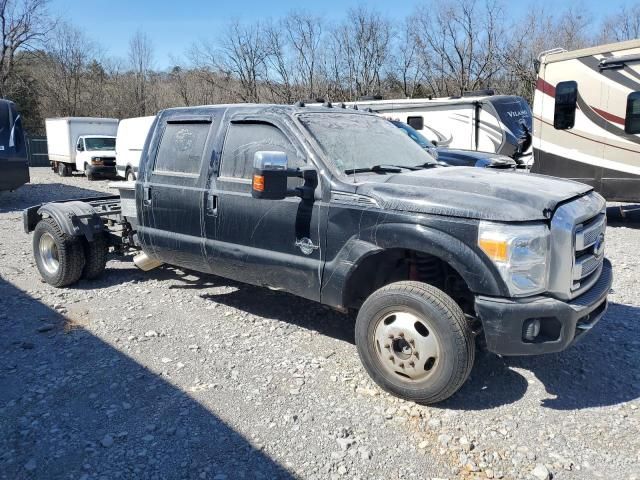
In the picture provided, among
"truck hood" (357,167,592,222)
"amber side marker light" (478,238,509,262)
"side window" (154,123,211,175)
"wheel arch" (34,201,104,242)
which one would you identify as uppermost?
"side window" (154,123,211,175)

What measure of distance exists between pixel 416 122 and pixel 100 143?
14143 mm

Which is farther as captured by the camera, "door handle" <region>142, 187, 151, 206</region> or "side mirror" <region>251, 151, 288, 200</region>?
"door handle" <region>142, 187, 151, 206</region>

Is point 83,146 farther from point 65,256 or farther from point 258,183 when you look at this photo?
point 258,183

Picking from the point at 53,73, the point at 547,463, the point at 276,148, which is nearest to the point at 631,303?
the point at 547,463

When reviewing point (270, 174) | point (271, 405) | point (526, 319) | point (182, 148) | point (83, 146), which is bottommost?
point (271, 405)

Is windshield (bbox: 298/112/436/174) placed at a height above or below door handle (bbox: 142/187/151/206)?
above

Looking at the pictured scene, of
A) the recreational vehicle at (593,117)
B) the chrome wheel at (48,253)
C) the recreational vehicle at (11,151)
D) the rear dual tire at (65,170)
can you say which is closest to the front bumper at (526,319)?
the chrome wheel at (48,253)

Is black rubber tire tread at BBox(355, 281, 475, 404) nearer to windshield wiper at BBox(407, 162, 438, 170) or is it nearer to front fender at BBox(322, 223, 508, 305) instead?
front fender at BBox(322, 223, 508, 305)

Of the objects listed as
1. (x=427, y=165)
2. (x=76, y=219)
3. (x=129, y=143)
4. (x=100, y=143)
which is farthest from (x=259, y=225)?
(x=100, y=143)

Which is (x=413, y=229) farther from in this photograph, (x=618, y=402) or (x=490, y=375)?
(x=618, y=402)

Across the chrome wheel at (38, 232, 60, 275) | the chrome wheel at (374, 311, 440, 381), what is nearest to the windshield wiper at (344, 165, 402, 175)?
the chrome wheel at (374, 311, 440, 381)

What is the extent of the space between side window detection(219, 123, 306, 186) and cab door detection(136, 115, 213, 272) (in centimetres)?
25

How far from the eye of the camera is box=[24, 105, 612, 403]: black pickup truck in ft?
11.0

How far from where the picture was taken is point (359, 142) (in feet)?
15.1
